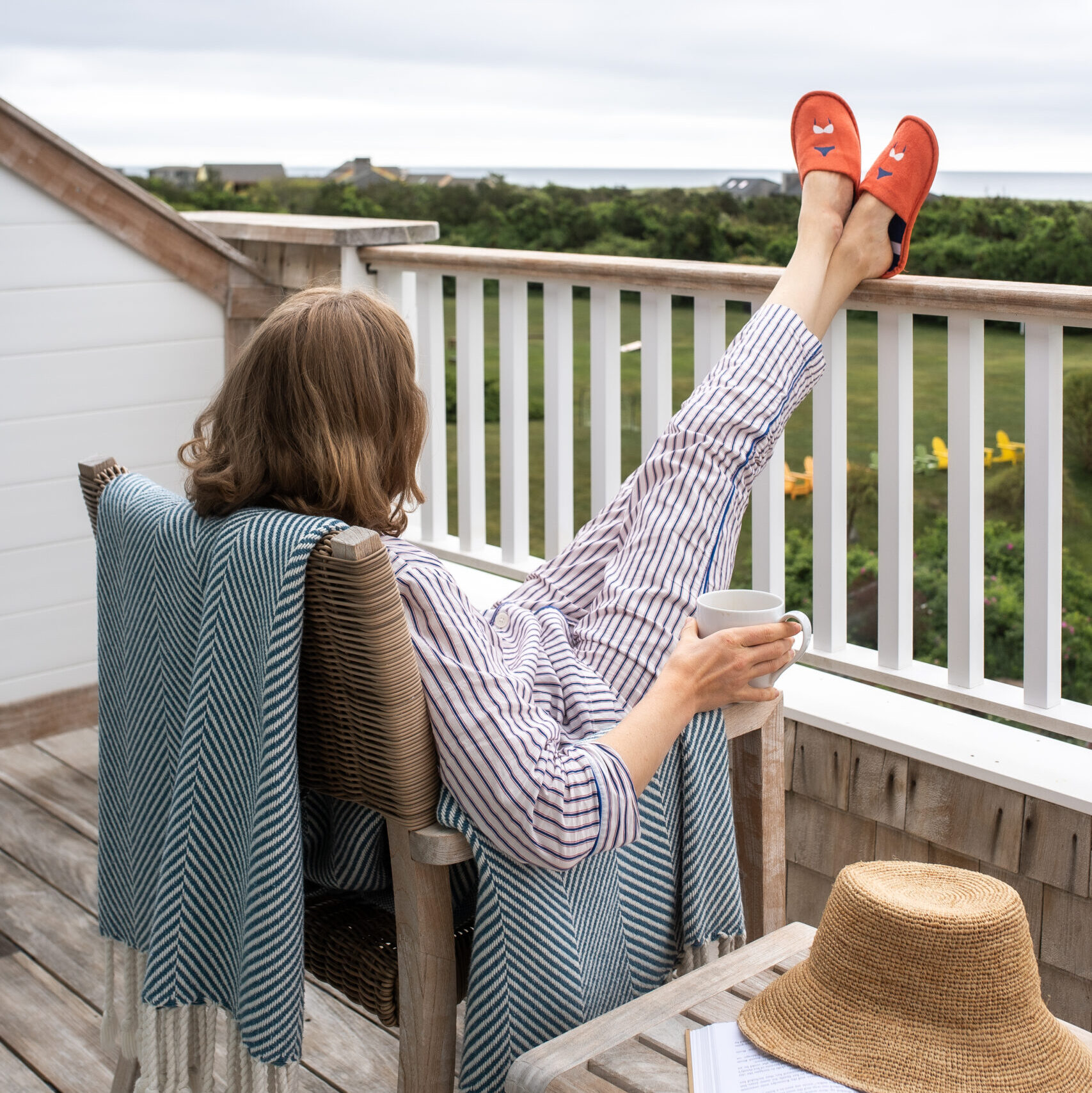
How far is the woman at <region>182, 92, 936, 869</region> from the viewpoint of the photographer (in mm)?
1190

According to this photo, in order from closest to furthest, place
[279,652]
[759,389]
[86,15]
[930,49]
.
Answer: [279,652], [759,389], [86,15], [930,49]

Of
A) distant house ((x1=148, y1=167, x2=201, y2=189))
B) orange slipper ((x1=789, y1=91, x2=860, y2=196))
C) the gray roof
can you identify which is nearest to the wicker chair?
orange slipper ((x1=789, y1=91, x2=860, y2=196))

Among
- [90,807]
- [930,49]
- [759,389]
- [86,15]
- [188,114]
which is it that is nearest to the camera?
[759,389]

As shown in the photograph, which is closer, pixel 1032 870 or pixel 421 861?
pixel 421 861

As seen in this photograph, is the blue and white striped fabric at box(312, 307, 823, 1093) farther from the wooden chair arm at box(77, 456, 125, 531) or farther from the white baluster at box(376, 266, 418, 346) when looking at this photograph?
the white baluster at box(376, 266, 418, 346)

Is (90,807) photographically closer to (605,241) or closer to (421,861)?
(421,861)

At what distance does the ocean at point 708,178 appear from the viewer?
938cm

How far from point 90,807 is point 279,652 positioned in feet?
6.10

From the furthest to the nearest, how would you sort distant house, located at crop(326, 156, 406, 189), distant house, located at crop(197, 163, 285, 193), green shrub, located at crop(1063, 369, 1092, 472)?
distant house, located at crop(326, 156, 406, 189)
distant house, located at crop(197, 163, 285, 193)
green shrub, located at crop(1063, 369, 1092, 472)

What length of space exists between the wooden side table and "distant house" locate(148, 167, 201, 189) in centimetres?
901

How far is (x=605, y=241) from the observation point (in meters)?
10.6

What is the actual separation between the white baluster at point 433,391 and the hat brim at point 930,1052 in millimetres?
2023

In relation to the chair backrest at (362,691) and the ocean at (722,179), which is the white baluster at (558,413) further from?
the ocean at (722,179)

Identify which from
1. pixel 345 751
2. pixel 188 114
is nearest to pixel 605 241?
pixel 188 114
